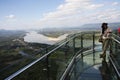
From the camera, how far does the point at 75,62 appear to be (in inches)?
258

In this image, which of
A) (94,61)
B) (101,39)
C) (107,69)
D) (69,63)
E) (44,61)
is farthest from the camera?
(101,39)

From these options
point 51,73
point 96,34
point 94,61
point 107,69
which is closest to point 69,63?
point 107,69

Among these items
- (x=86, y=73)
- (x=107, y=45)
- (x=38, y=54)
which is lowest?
(x=86, y=73)

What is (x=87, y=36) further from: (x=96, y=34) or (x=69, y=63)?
(x=69, y=63)

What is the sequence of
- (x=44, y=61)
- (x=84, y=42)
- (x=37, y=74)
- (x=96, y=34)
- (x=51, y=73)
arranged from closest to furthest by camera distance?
1. (x=37, y=74)
2. (x=44, y=61)
3. (x=51, y=73)
4. (x=84, y=42)
5. (x=96, y=34)

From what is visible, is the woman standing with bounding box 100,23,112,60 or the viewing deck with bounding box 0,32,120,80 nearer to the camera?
the viewing deck with bounding box 0,32,120,80

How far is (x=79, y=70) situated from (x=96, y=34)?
337 cm

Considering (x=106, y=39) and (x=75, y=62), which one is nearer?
(x=75, y=62)

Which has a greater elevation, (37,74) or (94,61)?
(37,74)

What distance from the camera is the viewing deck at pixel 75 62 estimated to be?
297cm

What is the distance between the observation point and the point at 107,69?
618cm

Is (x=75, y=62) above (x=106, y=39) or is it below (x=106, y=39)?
below

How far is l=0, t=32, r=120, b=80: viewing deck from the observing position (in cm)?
297

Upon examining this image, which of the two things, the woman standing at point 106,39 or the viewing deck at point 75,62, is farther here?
the woman standing at point 106,39
